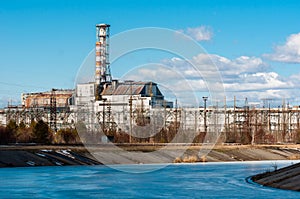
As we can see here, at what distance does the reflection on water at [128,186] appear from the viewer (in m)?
34.0

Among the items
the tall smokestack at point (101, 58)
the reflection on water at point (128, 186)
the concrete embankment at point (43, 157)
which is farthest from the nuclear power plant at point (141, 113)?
the reflection on water at point (128, 186)

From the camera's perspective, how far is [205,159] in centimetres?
7719

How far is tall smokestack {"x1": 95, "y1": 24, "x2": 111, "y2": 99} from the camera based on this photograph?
423 feet

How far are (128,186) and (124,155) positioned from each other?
33427 mm

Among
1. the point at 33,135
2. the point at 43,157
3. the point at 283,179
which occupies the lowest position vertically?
the point at 283,179

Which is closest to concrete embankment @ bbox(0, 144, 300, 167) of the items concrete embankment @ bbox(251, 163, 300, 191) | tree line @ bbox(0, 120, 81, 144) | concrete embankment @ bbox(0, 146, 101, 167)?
concrete embankment @ bbox(0, 146, 101, 167)

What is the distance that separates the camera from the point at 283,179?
40.2m

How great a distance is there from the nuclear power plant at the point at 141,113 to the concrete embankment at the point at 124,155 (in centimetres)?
2740

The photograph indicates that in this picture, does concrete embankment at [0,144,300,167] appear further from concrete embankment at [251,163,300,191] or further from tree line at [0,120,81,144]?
concrete embankment at [251,163,300,191]

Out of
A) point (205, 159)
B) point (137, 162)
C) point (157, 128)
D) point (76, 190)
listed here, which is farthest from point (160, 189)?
point (157, 128)

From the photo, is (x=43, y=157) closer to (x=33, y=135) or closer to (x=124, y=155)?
(x=124, y=155)

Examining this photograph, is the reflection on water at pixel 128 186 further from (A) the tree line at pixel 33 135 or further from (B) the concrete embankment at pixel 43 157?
(A) the tree line at pixel 33 135

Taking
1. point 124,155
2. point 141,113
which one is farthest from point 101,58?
point 124,155

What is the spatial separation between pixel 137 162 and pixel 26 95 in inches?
3539
